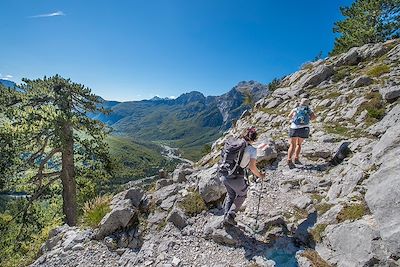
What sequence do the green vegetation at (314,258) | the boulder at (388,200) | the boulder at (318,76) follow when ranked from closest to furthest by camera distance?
the boulder at (388,200) → the green vegetation at (314,258) → the boulder at (318,76)

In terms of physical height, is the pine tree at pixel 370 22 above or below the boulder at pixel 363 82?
above

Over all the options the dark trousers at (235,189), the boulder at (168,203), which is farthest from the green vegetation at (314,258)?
the boulder at (168,203)

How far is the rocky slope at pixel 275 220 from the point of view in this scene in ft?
22.5

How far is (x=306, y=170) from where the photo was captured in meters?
12.9

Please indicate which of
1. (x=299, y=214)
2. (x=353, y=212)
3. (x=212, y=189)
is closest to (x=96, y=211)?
(x=212, y=189)

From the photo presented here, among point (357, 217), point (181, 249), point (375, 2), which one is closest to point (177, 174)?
point (181, 249)

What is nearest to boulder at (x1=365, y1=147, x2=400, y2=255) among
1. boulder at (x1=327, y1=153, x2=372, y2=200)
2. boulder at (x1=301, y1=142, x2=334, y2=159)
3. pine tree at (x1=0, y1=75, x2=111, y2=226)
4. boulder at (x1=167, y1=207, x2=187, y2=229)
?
boulder at (x1=327, y1=153, x2=372, y2=200)

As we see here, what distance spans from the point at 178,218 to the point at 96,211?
11.7 ft

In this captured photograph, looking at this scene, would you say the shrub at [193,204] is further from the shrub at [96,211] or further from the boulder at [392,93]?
the boulder at [392,93]

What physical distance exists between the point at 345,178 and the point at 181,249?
20.6ft

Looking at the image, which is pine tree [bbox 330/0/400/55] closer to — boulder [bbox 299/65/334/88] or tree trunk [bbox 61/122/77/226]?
boulder [bbox 299/65/334/88]

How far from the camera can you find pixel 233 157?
28.0 feet

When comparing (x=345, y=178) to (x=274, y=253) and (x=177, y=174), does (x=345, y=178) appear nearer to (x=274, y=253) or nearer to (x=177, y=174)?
(x=274, y=253)

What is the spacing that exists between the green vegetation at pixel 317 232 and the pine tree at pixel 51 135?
1576 centimetres
